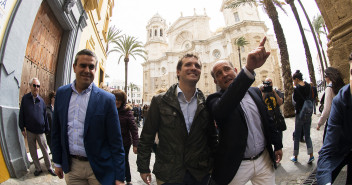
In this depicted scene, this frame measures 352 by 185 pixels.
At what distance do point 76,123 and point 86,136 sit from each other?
20 centimetres

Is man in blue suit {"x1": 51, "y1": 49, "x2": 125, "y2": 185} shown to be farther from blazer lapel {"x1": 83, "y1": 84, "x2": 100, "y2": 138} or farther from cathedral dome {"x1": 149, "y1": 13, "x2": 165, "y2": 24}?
cathedral dome {"x1": 149, "y1": 13, "x2": 165, "y2": 24}

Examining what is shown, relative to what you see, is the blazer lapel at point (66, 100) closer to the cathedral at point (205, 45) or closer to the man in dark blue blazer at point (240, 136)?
the man in dark blue blazer at point (240, 136)

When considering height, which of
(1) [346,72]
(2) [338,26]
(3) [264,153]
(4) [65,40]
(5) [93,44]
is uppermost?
(5) [93,44]

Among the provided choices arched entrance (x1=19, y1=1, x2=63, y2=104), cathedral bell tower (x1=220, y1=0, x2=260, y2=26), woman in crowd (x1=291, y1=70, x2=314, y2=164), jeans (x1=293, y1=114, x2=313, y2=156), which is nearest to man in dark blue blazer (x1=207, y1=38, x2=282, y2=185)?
jeans (x1=293, y1=114, x2=313, y2=156)

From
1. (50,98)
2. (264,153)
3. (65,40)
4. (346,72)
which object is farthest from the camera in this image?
(65,40)

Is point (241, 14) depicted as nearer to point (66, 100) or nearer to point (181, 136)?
point (181, 136)

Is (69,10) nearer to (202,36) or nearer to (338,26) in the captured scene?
(338,26)

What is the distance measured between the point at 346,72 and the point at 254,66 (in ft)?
10.9

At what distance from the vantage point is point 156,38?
61969mm

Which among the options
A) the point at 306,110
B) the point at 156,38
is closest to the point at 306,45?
the point at 306,110

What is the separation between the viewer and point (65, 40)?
621cm

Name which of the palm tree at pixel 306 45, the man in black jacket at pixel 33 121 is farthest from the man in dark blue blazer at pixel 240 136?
the palm tree at pixel 306 45

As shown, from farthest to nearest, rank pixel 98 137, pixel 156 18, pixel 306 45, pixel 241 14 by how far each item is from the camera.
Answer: pixel 156 18, pixel 241 14, pixel 306 45, pixel 98 137

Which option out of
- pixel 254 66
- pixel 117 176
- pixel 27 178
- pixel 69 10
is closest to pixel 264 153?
pixel 254 66
